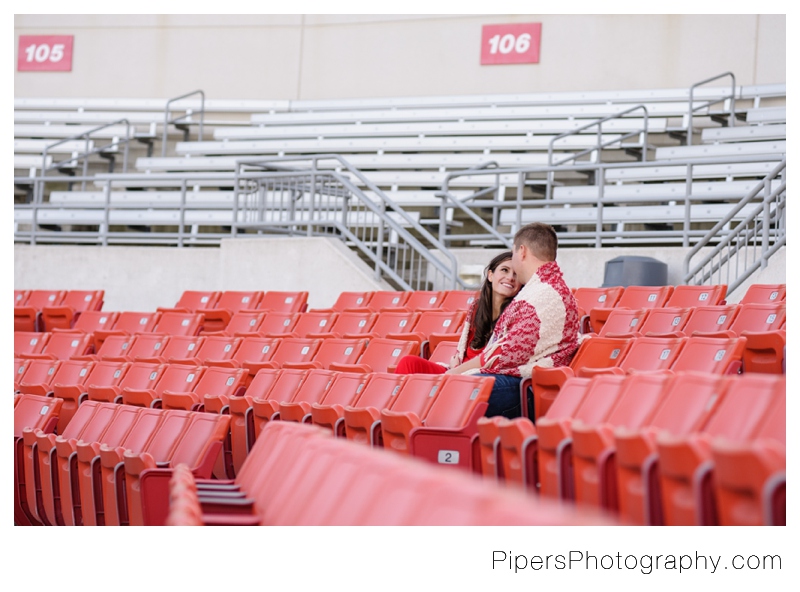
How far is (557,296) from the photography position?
11.8ft

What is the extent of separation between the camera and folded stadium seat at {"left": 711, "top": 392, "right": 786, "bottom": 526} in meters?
1.60

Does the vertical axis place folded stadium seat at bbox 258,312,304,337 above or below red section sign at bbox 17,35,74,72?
below

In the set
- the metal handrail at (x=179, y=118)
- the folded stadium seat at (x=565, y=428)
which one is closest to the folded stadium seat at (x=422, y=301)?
the folded stadium seat at (x=565, y=428)

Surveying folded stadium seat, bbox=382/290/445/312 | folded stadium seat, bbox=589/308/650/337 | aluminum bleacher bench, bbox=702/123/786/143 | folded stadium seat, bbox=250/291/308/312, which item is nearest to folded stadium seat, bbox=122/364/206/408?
folded stadium seat, bbox=382/290/445/312

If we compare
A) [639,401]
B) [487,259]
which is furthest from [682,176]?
[639,401]

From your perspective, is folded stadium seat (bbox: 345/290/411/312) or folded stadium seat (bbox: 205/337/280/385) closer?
folded stadium seat (bbox: 205/337/280/385)

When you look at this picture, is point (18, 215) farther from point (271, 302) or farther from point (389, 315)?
point (389, 315)

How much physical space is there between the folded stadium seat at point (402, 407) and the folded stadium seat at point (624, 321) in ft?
3.29

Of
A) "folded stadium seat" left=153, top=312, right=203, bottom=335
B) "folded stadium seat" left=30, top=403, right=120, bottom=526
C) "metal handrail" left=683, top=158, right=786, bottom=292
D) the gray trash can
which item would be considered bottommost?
"folded stadium seat" left=30, top=403, right=120, bottom=526

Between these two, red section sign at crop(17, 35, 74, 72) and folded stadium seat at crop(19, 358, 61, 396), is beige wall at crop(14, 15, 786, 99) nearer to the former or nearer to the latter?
red section sign at crop(17, 35, 74, 72)

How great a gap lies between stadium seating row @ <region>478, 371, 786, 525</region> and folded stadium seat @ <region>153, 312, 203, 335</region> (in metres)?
3.97

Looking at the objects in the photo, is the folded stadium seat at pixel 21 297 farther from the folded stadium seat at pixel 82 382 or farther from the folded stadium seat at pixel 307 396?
the folded stadium seat at pixel 307 396

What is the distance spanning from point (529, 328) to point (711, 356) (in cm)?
61

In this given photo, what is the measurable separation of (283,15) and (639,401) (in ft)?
31.4
